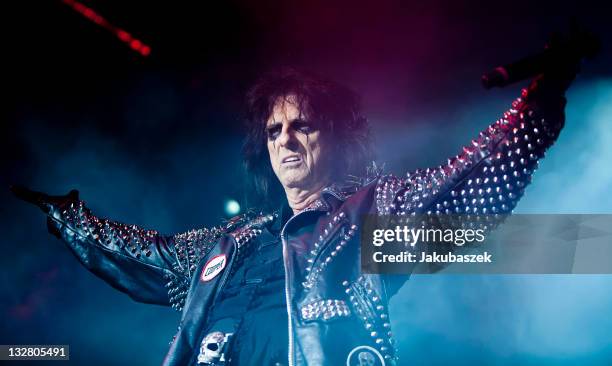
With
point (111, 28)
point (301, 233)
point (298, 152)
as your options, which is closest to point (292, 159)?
point (298, 152)

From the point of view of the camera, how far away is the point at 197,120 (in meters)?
2.82

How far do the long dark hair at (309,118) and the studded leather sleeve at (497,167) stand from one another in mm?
584

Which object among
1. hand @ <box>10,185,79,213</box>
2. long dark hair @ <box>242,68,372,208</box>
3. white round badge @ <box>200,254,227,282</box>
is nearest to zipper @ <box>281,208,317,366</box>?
white round badge @ <box>200,254,227,282</box>

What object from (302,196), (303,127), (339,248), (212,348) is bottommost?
(212,348)

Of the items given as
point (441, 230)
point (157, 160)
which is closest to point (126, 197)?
point (157, 160)

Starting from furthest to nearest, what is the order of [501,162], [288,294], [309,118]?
1. [309,118]
2. [288,294]
3. [501,162]

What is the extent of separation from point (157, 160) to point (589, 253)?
199 centimetres

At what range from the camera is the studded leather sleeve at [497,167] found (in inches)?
62.2

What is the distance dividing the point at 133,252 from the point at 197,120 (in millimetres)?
800

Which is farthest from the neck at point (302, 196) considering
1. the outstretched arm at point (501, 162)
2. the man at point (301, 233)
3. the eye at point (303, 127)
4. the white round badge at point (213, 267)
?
the outstretched arm at point (501, 162)

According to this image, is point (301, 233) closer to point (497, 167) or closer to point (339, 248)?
point (339, 248)

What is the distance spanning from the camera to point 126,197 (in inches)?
109

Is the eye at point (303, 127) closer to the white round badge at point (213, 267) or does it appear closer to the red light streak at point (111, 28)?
the white round badge at point (213, 267)

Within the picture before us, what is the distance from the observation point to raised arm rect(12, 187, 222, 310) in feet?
7.64
